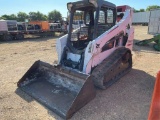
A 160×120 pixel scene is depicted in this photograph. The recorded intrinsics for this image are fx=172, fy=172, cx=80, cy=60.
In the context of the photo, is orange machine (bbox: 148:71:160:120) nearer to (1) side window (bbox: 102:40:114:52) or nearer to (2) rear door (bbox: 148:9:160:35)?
(1) side window (bbox: 102:40:114:52)

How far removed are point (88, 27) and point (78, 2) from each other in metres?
0.86

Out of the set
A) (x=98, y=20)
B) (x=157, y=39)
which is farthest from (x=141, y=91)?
(x=157, y=39)

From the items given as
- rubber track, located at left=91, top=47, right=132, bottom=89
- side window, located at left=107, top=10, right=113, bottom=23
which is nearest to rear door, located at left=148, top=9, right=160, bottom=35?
rubber track, located at left=91, top=47, right=132, bottom=89

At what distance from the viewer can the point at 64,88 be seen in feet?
14.0

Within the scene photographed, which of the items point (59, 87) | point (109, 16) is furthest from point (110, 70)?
point (109, 16)

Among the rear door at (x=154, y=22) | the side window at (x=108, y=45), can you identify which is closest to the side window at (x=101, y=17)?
the side window at (x=108, y=45)

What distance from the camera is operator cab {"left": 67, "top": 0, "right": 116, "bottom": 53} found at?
4.96 meters

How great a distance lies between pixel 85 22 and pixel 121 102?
2796mm

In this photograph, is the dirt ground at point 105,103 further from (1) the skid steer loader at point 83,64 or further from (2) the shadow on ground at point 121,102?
(1) the skid steer loader at point 83,64

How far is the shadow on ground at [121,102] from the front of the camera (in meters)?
3.50

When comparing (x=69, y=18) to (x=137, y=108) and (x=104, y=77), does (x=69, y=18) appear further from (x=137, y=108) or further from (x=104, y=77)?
(x=137, y=108)

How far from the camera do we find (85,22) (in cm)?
554

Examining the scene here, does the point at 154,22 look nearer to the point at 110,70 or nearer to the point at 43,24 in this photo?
the point at 110,70

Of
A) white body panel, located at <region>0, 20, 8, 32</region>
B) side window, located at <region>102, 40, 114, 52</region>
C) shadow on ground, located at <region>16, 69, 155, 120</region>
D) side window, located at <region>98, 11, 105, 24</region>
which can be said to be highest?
side window, located at <region>98, 11, 105, 24</region>
